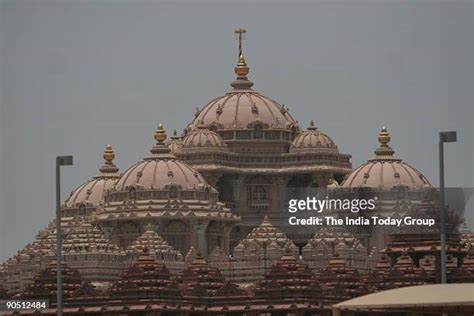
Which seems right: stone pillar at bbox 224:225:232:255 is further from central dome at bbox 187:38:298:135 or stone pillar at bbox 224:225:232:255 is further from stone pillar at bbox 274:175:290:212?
central dome at bbox 187:38:298:135

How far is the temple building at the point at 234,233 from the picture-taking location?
106 m

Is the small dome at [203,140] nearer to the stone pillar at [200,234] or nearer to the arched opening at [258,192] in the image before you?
the arched opening at [258,192]

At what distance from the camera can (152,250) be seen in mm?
115500

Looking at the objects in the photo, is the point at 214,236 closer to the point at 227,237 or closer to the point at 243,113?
the point at 227,237

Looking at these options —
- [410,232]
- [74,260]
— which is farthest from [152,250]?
[410,232]

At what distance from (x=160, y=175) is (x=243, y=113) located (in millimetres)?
11486

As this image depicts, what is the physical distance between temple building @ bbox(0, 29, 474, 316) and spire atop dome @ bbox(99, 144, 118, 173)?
47 mm

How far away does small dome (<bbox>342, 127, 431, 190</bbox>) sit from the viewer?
→ 408 ft

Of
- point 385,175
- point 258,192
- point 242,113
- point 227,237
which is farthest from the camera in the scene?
point 242,113

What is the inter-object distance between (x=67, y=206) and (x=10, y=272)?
8.94 metres

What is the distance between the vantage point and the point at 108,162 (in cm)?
13662

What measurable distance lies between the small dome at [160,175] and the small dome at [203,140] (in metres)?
4.80

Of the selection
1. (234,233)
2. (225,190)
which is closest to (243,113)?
(225,190)

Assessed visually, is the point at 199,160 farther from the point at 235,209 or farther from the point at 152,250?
the point at 152,250
